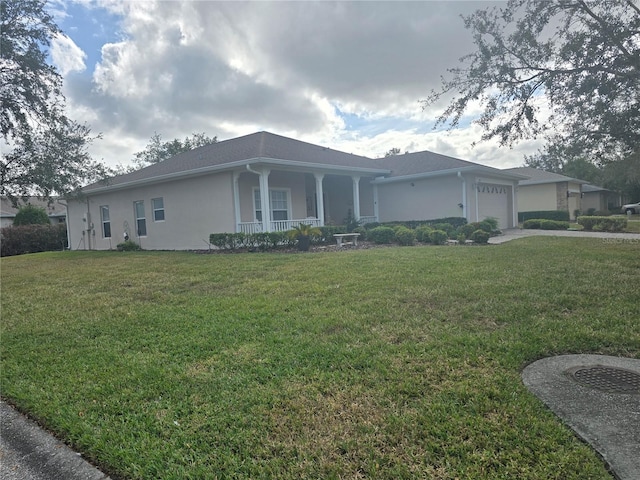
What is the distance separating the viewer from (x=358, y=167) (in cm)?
1728

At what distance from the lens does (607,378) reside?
3131 millimetres

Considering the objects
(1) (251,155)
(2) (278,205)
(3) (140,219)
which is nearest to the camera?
(1) (251,155)

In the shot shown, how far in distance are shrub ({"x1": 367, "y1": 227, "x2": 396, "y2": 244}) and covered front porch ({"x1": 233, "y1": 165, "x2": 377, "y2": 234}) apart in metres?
2.59

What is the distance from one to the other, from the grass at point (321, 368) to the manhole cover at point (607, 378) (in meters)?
0.38

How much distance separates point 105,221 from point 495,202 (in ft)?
63.1

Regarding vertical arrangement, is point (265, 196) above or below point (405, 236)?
above

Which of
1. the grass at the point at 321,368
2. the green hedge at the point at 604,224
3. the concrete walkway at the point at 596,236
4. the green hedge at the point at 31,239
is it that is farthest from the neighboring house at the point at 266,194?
the grass at the point at 321,368

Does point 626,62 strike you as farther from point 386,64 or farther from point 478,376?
point 478,376

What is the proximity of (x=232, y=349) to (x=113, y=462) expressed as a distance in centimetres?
168

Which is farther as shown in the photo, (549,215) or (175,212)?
(549,215)

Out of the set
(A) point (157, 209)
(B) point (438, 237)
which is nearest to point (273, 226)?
(A) point (157, 209)

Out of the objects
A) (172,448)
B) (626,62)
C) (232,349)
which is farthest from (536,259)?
(172,448)

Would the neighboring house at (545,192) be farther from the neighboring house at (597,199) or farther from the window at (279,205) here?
the window at (279,205)

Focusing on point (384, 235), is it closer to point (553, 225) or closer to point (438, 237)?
point (438, 237)
